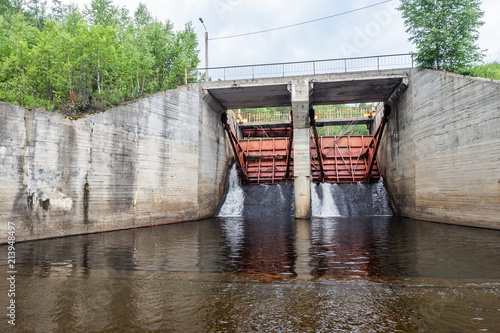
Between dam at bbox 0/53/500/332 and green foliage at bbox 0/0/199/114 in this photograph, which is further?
green foliage at bbox 0/0/199/114

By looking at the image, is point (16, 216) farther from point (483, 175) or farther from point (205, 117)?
point (483, 175)

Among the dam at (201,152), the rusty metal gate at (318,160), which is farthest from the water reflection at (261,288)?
the rusty metal gate at (318,160)

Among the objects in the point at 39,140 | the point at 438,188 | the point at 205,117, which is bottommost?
the point at 438,188

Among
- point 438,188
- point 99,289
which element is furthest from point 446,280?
point 438,188

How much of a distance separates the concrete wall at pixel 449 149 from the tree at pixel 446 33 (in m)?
1.35

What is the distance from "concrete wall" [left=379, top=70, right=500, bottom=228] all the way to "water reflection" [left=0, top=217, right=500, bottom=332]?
15.3ft

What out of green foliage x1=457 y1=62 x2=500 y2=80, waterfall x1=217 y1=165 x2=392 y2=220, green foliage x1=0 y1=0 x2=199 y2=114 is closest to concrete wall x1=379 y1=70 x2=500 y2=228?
green foliage x1=457 y1=62 x2=500 y2=80

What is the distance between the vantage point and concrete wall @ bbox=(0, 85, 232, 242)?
34.5ft

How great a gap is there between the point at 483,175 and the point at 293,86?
1080 cm

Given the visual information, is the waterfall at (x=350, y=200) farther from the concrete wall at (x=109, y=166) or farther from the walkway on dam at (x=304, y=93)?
the concrete wall at (x=109, y=166)

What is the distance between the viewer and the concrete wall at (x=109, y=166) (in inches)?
414

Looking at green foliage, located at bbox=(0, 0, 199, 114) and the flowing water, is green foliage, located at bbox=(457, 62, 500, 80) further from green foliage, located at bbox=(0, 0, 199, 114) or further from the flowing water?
green foliage, located at bbox=(0, 0, 199, 114)

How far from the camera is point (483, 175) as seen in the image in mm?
11906

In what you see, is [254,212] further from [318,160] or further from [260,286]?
[260,286]
